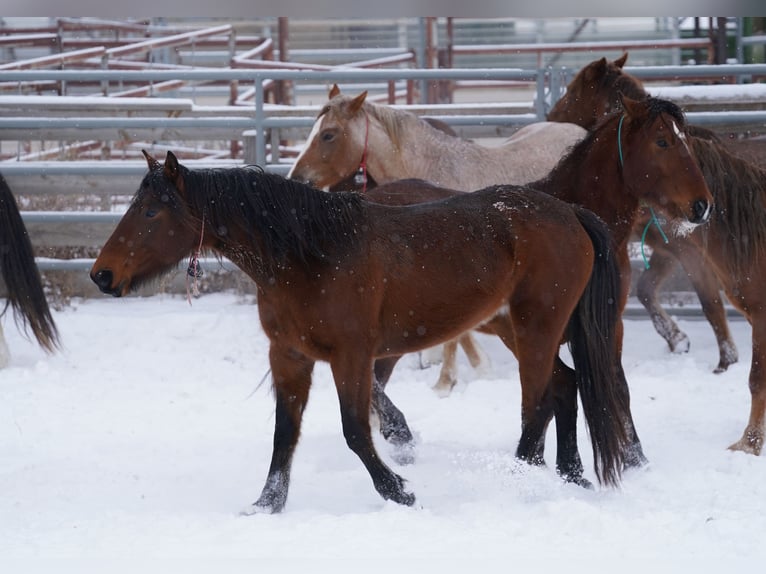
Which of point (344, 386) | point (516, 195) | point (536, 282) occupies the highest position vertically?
point (516, 195)

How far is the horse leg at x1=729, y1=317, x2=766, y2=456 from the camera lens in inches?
182

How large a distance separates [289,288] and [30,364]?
3849mm

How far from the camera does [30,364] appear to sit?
671 centimetres

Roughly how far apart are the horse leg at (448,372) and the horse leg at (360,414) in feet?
8.23

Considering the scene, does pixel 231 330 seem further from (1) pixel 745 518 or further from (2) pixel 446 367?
(1) pixel 745 518

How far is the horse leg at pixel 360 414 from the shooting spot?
12.0 feet

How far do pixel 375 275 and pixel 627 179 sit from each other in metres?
1.63

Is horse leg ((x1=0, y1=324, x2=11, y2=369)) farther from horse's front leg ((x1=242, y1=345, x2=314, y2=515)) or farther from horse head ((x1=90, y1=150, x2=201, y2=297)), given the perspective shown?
horse's front leg ((x1=242, y1=345, x2=314, y2=515))

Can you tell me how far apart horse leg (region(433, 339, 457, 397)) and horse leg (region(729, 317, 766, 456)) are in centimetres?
206

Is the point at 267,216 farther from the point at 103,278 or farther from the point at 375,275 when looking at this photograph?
the point at 103,278

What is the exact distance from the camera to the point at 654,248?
699 centimetres

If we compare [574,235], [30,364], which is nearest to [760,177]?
[574,235]

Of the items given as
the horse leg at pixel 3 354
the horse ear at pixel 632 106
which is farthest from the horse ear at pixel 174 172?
the horse leg at pixel 3 354

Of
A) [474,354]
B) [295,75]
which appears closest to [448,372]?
[474,354]
